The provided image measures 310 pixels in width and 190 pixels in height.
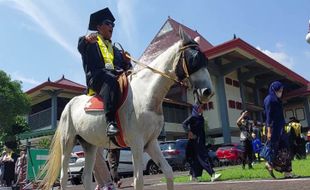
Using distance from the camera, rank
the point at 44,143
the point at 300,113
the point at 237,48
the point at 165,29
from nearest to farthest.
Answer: the point at 44,143 → the point at 237,48 → the point at 165,29 → the point at 300,113

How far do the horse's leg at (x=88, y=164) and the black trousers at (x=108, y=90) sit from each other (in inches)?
36.8

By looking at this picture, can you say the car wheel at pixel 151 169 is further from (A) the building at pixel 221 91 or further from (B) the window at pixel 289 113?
(B) the window at pixel 289 113

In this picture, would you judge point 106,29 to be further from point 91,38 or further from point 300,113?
point 300,113

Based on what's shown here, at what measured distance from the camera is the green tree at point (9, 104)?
2824 centimetres

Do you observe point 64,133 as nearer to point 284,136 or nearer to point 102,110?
point 102,110

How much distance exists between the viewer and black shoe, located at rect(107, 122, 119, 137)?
445 cm

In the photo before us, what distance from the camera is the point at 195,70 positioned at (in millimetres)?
4461

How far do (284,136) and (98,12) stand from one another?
17.8ft

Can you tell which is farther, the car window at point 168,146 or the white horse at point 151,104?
the car window at point 168,146

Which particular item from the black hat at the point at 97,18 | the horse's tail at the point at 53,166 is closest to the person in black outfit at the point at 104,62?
the black hat at the point at 97,18

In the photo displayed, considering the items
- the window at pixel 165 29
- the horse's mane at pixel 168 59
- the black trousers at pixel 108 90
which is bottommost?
the black trousers at pixel 108 90

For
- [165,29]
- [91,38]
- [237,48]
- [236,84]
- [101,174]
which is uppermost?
[165,29]

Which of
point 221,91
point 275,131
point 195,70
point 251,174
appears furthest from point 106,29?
point 221,91

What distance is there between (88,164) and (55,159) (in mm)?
583
